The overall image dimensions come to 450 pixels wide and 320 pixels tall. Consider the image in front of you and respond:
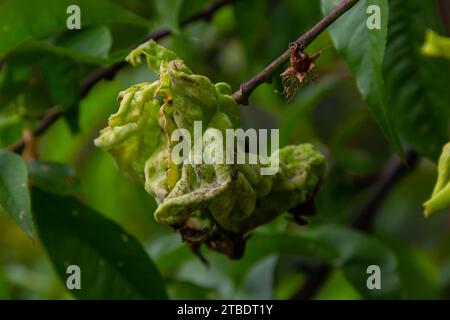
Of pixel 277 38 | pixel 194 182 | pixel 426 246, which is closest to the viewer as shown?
pixel 194 182

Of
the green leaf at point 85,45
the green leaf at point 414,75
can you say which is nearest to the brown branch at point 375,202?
the green leaf at point 414,75

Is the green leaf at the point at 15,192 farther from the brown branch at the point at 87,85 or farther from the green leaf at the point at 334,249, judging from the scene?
the green leaf at the point at 334,249

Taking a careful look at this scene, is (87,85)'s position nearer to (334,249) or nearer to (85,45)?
(85,45)

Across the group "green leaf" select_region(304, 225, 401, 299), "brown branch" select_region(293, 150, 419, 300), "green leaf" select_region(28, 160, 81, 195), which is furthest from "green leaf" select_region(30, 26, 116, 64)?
"brown branch" select_region(293, 150, 419, 300)

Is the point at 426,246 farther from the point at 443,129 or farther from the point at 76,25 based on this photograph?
the point at 76,25

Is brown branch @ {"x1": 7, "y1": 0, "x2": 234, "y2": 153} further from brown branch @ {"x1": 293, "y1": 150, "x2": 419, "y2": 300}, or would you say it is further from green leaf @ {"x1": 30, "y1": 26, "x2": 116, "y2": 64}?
brown branch @ {"x1": 293, "y1": 150, "x2": 419, "y2": 300}
